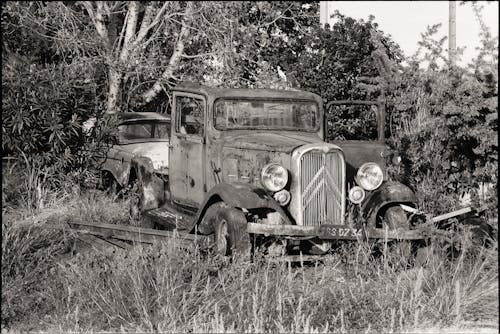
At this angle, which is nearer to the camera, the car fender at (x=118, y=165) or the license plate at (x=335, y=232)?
the license plate at (x=335, y=232)

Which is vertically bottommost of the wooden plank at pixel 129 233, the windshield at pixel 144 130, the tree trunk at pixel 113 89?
the wooden plank at pixel 129 233

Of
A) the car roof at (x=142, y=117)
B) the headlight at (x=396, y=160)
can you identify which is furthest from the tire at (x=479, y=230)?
the car roof at (x=142, y=117)

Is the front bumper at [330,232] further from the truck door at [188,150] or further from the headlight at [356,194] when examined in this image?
the truck door at [188,150]

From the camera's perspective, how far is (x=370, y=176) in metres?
8.27

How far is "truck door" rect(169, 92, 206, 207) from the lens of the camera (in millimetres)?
9016

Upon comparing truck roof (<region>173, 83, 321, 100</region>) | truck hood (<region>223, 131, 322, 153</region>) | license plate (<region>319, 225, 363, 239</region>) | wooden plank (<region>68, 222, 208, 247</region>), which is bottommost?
wooden plank (<region>68, 222, 208, 247</region>)

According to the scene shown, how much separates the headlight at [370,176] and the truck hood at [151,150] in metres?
4.14

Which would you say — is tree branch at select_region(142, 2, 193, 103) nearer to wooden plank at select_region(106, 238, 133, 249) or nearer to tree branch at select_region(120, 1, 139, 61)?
tree branch at select_region(120, 1, 139, 61)

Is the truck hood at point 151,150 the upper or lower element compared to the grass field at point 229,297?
upper

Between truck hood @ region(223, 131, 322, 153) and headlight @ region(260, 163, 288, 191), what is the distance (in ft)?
0.77

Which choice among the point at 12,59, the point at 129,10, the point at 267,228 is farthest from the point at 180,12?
the point at 267,228

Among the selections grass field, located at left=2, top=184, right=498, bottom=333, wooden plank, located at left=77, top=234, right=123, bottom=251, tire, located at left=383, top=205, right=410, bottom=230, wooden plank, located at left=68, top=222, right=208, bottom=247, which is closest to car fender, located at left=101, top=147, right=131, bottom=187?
wooden plank, located at left=77, top=234, right=123, bottom=251

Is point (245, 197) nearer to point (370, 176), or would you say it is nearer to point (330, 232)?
point (330, 232)

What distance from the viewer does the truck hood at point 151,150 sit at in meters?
11.9
